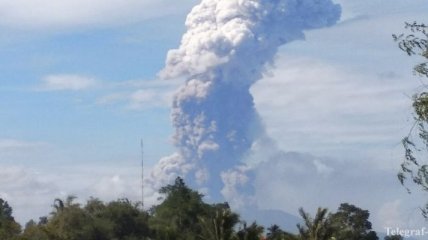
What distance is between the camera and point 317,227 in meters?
59.6

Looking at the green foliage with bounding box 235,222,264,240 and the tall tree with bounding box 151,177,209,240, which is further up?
the tall tree with bounding box 151,177,209,240

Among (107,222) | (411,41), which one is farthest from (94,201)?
(411,41)

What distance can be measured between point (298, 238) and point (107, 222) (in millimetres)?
47147

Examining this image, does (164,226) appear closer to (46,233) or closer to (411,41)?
(46,233)

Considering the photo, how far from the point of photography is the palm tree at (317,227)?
196 ft

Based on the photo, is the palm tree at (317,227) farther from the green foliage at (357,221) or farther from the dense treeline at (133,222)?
the green foliage at (357,221)

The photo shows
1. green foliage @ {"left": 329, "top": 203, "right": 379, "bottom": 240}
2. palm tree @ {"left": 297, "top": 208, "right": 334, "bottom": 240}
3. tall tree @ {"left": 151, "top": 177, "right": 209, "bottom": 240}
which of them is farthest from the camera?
green foliage @ {"left": 329, "top": 203, "right": 379, "bottom": 240}

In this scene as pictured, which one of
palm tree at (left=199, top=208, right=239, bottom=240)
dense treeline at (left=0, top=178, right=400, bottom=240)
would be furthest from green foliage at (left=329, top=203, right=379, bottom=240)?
palm tree at (left=199, top=208, right=239, bottom=240)

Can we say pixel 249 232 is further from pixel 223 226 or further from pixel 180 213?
pixel 180 213

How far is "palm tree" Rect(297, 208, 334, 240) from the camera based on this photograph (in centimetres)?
5969

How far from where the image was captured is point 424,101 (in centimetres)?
2186

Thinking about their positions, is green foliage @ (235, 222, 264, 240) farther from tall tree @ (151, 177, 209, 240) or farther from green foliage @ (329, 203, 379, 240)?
green foliage @ (329, 203, 379, 240)

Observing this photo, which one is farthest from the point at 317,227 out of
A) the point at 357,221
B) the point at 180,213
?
the point at 357,221

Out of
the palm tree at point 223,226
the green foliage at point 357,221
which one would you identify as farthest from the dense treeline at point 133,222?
the palm tree at point 223,226
